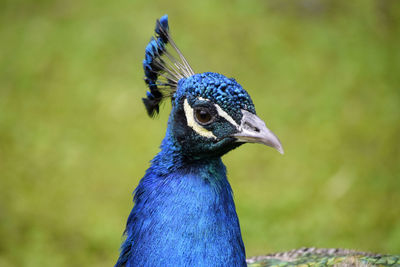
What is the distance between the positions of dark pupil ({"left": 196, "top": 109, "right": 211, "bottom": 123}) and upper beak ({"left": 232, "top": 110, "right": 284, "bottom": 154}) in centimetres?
11

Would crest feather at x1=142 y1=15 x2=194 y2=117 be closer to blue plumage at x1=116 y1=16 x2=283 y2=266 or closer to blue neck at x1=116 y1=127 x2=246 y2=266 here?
blue plumage at x1=116 y1=16 x2=283 y2=266

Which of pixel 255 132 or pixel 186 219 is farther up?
pixel 255 132

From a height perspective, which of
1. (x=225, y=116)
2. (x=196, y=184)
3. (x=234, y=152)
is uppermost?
(x=234, y=152)

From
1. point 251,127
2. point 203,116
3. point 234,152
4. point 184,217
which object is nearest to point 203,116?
point 203,116

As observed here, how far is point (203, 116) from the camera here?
1534 millimetres

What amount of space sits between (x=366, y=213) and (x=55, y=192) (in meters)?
2.37

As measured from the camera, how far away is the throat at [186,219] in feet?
5.09

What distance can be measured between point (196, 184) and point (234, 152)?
2.48 metres

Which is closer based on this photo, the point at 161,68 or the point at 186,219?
the point at 186,219

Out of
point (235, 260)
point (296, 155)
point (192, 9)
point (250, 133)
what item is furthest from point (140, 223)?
point (192, 9)

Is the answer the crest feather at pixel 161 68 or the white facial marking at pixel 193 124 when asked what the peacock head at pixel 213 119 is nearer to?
the white facial marking at pixel 193 124

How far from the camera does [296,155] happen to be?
156 inches

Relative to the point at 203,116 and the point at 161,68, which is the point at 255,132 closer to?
the point at 203,116

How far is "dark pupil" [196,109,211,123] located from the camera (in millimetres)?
1524
